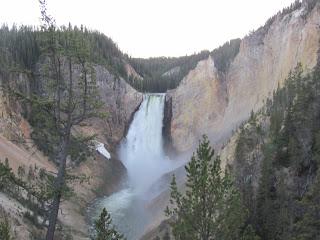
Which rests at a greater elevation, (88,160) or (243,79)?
(243,79)

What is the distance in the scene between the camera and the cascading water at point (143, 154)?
189 ft

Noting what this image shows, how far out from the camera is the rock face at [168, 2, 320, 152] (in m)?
50.8

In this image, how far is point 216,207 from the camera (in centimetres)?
1692

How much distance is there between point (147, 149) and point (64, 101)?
190 feet

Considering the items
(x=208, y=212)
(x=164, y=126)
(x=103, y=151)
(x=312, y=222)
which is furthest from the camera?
(x=164, y=126)

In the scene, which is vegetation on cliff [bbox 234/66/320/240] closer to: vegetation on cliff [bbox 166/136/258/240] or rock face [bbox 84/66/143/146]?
vegetation on cliff [bbox 166/136/258/240]

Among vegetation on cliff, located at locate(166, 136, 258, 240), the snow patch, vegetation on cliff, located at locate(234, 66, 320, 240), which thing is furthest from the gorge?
vegetation on cliff, located at locate(166, 136, 258, 240)

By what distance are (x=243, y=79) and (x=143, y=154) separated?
18675 mm

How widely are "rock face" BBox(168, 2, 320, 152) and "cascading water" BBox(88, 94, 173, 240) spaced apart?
2532 mm

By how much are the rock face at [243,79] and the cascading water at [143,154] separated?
2.53m

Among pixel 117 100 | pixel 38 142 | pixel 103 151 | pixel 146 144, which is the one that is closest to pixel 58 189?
pixel 38 142

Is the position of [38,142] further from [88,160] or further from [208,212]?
[88,160]

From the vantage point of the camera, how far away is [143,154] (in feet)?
242

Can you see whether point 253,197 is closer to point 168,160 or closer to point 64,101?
point 64,101
